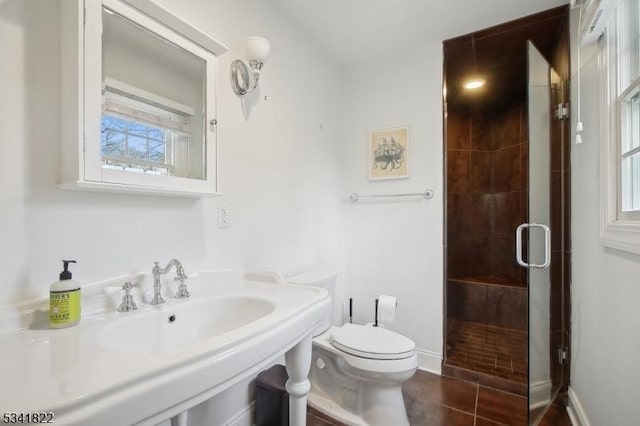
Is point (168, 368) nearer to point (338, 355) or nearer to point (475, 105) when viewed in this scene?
point (338, 355)

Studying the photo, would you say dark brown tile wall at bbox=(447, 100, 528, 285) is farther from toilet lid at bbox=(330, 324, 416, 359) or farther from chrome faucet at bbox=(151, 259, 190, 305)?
chrome faucet at bbox=(151, 259, 190, 305)

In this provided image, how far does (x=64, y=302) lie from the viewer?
78 cm

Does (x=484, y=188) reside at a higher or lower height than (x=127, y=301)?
higher

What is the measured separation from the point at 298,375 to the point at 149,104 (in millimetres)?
1147

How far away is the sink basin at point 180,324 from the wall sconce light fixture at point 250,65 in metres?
1.04

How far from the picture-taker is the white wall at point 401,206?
6.95 ft

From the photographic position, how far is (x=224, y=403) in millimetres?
1305

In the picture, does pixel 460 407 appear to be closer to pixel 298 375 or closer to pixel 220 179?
pixel 298 375

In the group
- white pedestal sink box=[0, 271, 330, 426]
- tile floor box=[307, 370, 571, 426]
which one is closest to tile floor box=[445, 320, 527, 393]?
tile floor box=[307, 370, 571, 426]

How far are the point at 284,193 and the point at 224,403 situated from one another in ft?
3.74

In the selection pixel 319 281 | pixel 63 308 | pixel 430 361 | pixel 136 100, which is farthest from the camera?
pixel 430 361

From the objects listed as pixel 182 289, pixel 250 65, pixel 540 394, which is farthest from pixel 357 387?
pixel 250 65

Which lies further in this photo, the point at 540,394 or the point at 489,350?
the point at 489,350

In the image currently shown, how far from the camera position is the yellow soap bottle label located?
30.2 inches
